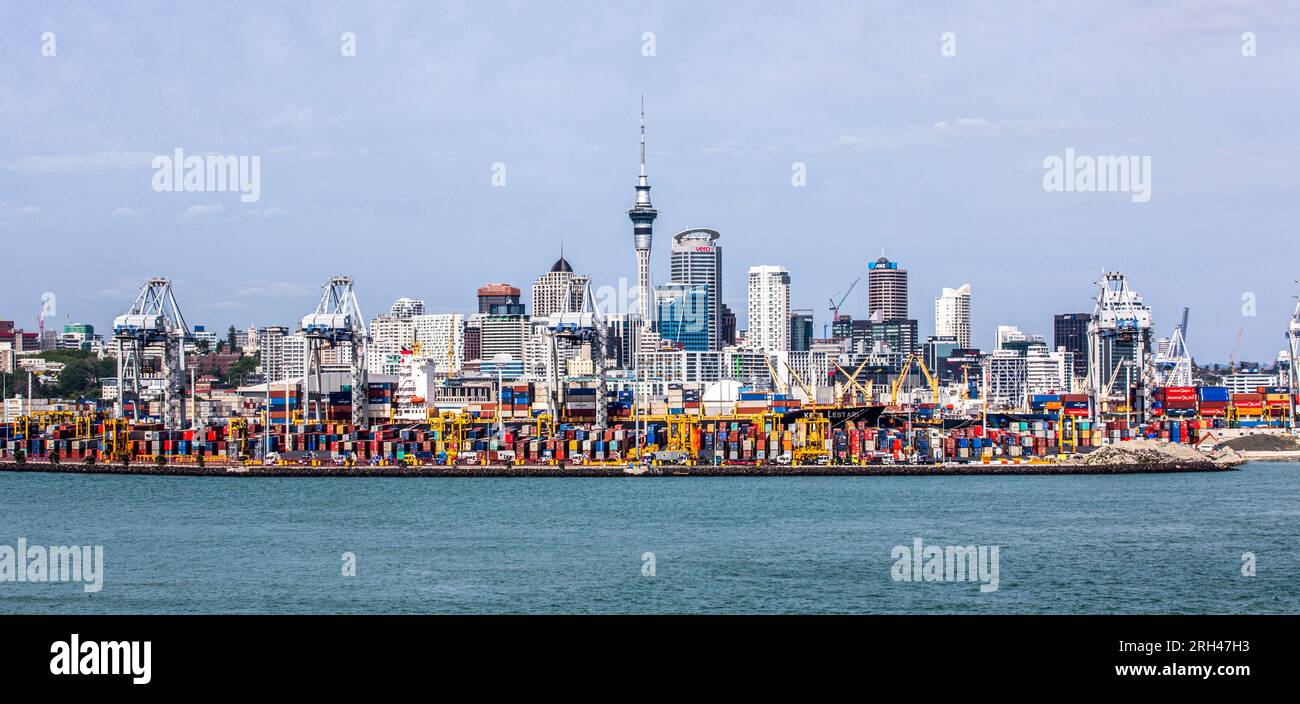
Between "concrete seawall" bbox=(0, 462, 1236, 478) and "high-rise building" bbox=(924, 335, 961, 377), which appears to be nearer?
"concrete seawall" bbox=(0, 462, 1236, 478)

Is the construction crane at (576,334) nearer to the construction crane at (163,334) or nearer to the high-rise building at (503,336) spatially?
the construction crane at (163,334)

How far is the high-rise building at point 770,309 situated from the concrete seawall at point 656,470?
13582 cm

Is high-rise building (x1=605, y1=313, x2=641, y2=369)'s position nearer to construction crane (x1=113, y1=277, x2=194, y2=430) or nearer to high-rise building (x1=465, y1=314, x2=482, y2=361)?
high-rise building (x1=465, y1=314, x2=482, y2=361)

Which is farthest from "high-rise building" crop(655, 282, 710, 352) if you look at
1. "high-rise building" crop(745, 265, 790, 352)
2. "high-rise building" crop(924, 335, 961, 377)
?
"high-rise building" crop(924, 335, 961, 377)

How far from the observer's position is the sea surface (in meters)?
22.9

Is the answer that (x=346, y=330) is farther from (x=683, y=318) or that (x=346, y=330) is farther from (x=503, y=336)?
(x=683, y=318)

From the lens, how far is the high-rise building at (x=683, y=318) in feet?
632

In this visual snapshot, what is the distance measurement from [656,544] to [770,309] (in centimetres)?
16840

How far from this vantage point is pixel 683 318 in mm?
195750

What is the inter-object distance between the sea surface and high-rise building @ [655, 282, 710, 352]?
140 m
